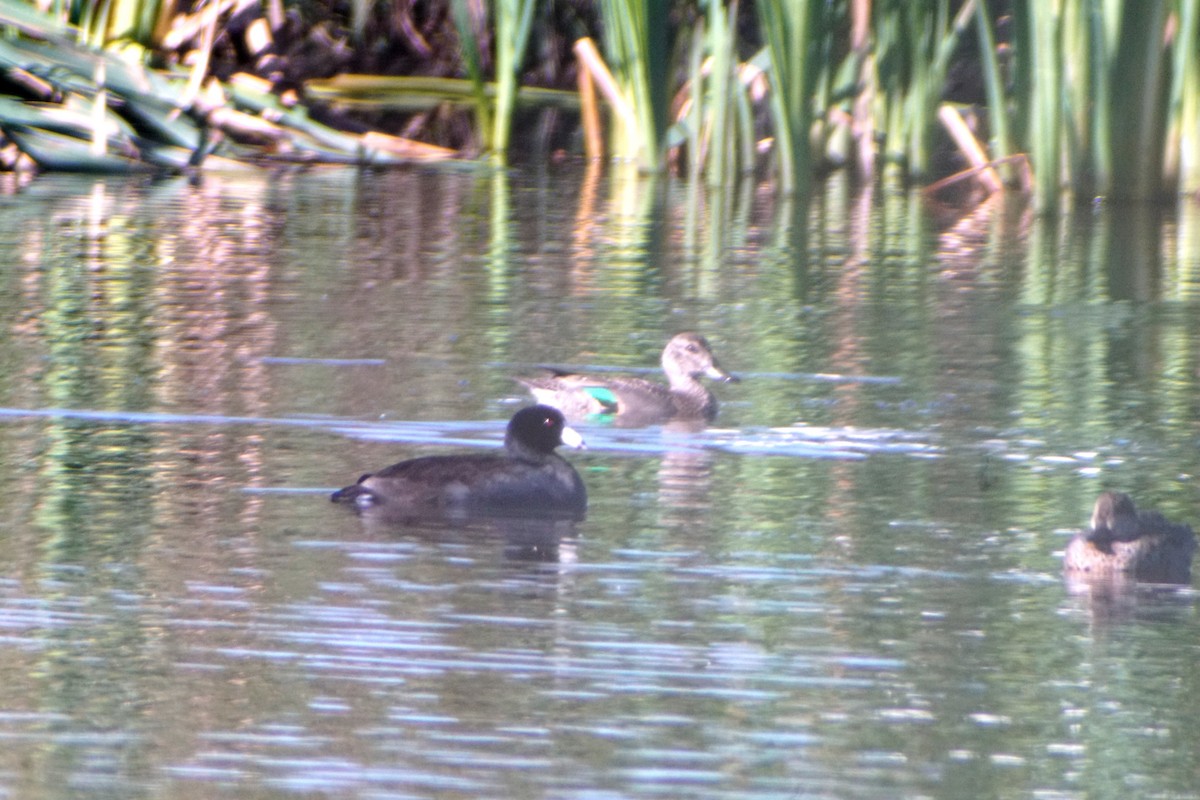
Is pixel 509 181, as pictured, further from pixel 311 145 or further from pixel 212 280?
pixel 212 280

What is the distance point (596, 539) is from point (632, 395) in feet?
7.34

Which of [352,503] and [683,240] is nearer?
[352,503]

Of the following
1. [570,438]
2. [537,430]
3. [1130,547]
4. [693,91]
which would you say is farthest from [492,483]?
[693,91]

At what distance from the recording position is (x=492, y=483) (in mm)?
7137

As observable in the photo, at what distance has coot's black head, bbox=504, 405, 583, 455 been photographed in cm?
735

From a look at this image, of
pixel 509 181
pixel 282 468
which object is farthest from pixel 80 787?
pixel 509 181

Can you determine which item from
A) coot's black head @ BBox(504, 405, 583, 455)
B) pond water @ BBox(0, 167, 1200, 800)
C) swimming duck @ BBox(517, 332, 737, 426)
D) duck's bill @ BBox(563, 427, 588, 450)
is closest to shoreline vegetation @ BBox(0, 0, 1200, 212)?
pond water @ BBox(0, 167, 1200, 800)

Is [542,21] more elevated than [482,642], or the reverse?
[542,21]

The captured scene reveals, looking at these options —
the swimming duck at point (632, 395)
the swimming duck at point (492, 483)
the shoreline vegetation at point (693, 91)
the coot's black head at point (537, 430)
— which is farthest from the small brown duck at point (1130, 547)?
the shoreline vegetation at point (693, 91)

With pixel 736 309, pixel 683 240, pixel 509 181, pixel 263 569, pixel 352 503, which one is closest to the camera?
pixel 263 569

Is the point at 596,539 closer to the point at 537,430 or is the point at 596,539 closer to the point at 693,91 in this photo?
the point at 537,430

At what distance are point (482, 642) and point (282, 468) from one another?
2162 millimetres

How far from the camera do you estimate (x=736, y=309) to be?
1170cm

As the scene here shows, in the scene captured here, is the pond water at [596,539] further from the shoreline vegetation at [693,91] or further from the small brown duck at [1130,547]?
the shoreline vegetation at [693,91]
